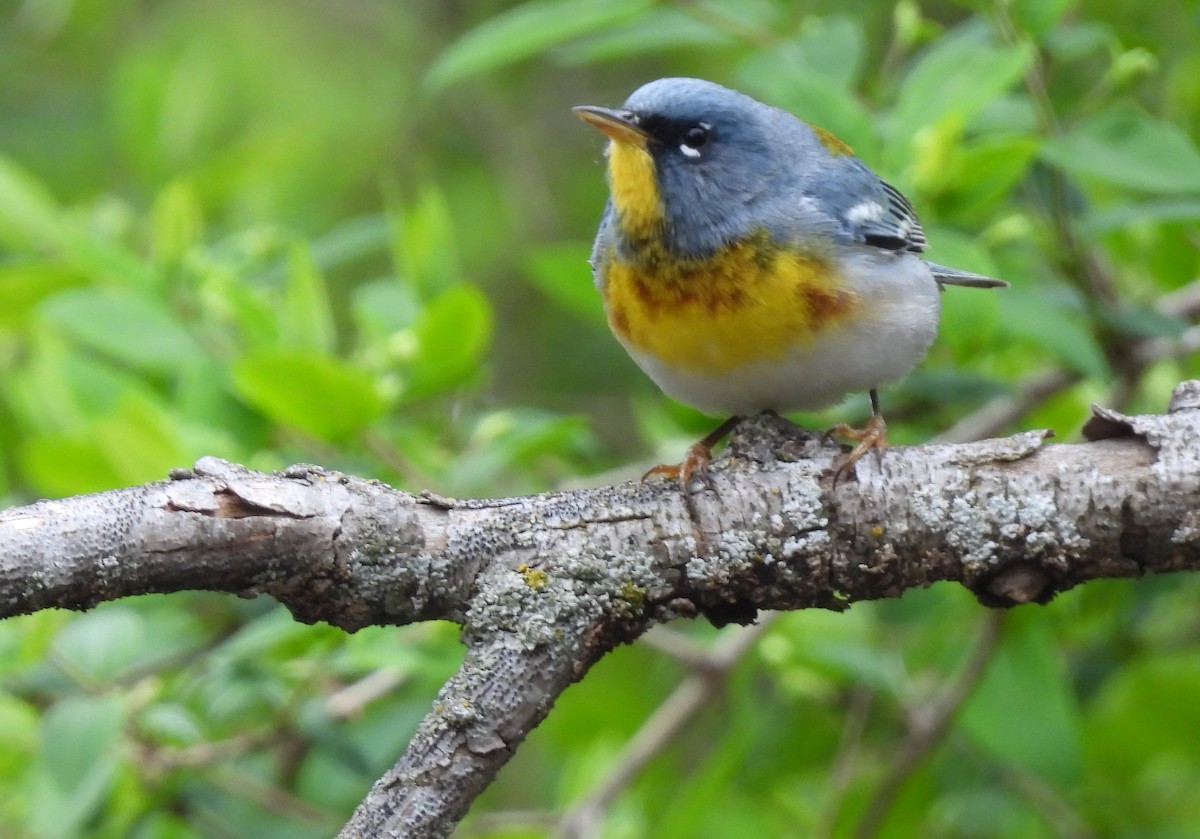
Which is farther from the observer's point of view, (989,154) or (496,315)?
(496,315)

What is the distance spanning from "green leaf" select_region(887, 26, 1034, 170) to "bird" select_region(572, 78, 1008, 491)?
0.20m

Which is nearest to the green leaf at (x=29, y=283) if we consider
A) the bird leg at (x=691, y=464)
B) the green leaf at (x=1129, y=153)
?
the bird leg at (x=691, y=464)

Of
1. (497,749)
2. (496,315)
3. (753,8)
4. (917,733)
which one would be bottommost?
(917,733)

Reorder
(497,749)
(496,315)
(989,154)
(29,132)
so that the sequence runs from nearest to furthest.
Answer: (497,749) → (989,154) → (29,132) → (496,315)

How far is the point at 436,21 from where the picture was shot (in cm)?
706

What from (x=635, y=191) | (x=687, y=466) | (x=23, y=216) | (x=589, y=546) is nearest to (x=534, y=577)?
(x=589, y=546)

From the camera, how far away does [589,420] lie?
13.6 feet

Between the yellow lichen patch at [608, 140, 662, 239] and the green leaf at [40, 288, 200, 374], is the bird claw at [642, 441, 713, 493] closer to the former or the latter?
the yellow lichen patch at [608, 140, 662, 239]

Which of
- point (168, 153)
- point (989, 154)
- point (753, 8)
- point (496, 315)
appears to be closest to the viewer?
point (989, 154)

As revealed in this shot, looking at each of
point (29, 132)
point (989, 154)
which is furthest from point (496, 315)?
point (989, 154)

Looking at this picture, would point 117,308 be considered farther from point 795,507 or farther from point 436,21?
point 436,21

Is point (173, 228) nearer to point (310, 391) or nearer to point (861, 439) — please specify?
point (310, 391)

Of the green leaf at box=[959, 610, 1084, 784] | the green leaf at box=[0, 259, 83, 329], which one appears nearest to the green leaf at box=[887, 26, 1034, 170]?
the green leaf at box=[959, 610, 1084, 784]

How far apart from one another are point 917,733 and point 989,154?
163 centimetres
